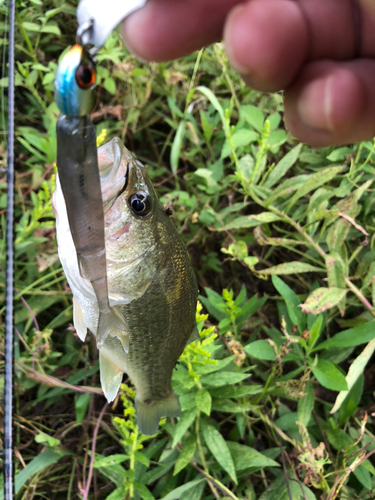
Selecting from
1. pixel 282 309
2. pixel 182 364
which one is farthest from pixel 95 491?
pixel 282 309

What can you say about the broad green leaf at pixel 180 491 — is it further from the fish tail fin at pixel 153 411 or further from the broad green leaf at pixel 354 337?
the broad green leaf at pixel 354 337

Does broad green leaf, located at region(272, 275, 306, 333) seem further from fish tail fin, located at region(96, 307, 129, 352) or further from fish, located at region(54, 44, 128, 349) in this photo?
fish, located at region(54, 44, 128, 349)

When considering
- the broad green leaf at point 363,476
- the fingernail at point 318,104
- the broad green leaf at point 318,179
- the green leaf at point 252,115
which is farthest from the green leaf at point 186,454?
the green leaf at point 252,115

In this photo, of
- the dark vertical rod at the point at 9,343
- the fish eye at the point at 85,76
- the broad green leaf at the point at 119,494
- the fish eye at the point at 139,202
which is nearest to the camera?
the fish eye at the point at 85,76

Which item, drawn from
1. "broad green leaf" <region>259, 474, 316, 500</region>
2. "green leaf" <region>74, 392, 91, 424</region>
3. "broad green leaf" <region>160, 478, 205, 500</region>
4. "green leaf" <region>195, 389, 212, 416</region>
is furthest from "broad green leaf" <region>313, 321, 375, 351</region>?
"green leaf" <region>74, 392, 91, 424</region>

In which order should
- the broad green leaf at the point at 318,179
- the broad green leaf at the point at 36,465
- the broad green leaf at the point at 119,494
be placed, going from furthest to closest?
the broad green leaf at the point at 318,179 < the broad green leaf at the point at 36,465 < the broad green leaf at the point at 119,494

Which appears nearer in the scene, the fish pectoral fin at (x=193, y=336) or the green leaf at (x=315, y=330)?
the fish pectoral fin at (x=193, y=336)

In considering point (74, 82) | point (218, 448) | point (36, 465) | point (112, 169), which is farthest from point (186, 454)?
point (74, 82)
